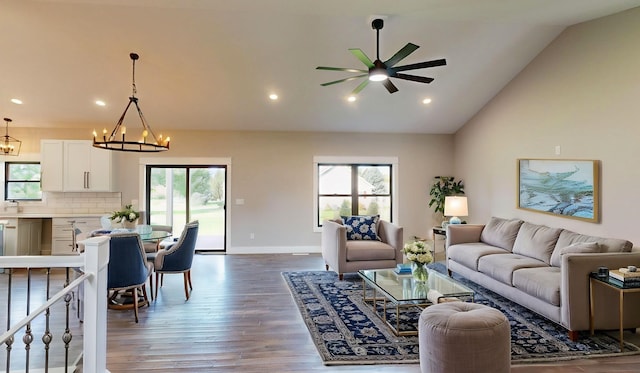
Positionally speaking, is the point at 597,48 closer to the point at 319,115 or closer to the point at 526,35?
the point at 526,35

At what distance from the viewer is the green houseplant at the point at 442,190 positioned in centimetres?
781

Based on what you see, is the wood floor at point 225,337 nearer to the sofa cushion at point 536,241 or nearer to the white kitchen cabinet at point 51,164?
the sofa cushion at point 536,241

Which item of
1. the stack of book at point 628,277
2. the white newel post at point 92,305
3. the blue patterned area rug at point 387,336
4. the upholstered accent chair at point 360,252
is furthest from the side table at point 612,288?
the white newel post at point 92,305

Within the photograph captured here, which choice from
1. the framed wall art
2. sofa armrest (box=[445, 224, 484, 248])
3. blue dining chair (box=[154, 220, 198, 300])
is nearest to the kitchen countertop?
blue dining chair (box=[154, 220, 198, 300])

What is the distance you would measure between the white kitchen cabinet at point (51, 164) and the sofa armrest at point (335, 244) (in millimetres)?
5235

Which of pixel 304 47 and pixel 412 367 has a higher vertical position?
pixel 304 47

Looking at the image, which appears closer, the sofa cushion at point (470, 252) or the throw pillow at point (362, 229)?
the sofa cushion at point (470, 252)

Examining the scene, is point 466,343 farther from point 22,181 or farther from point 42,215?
point 22,181

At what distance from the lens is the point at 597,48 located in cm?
438

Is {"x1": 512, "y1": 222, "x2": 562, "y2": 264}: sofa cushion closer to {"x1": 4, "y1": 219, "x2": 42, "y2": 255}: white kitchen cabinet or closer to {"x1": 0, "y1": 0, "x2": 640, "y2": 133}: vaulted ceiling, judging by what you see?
{"x1": 0, "y1": 0, "x2": 640, "y2": 133}: vaulted ceiling

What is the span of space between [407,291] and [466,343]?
1335 mm

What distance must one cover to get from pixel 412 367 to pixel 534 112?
4430 mm

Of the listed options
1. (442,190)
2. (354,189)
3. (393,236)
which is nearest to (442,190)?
(442,190)

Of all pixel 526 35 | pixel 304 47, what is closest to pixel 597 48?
pixel 526 35
